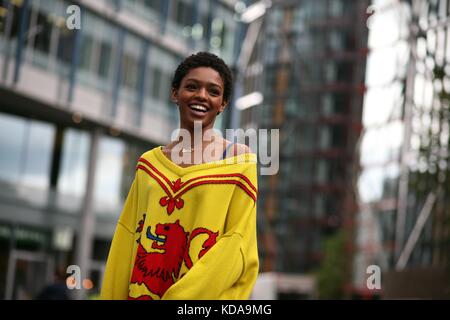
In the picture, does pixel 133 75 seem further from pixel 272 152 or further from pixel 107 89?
pixel 272 152

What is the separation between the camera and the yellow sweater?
255 centimetres

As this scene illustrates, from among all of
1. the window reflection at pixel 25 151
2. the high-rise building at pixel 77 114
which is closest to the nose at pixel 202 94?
the high-rise building at pixel 77 114

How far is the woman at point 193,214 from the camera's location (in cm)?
256

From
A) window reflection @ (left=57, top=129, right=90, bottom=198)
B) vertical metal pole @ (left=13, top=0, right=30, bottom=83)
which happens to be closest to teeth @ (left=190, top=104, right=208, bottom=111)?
vertical metal pole @ (left=13, top=0, right=30, bottom=83)

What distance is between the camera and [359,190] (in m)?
75.9

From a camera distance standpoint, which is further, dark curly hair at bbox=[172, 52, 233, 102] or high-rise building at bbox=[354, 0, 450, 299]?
high-rise building at bbox=[354, 0, 450, 299]

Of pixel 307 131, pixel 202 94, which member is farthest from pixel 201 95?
pixel 307 131

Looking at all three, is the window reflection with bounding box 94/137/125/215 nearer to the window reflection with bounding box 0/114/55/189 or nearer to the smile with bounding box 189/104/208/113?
the window reflection with bounding box 0/114/55/189

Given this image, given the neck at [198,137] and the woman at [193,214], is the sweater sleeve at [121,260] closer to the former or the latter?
the woman at [193,214]

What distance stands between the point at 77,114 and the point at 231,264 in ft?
88.4

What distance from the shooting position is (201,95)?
9.18 feet

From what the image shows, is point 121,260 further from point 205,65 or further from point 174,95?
point 205,65

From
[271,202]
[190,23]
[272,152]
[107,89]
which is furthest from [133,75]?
[271,202]

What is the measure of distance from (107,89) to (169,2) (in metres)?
5.08
